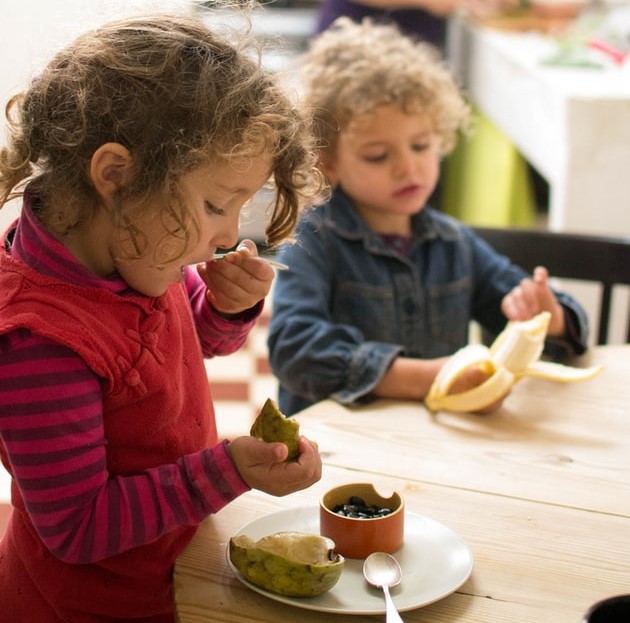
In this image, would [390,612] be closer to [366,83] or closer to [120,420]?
[120,420]

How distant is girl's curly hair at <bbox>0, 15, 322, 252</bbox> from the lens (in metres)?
0.84

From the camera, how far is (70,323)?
847 millimetres

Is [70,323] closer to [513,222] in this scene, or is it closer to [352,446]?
[352,446]

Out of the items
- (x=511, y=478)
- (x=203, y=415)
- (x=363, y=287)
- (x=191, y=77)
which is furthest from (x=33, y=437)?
(x=363, y=287)

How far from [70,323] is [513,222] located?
2433 millimetres

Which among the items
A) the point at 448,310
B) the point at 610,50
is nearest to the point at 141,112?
the point at 448,310

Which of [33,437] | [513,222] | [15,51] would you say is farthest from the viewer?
[513,222]

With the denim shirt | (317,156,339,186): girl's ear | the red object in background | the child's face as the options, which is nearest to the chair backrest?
the denim shirt

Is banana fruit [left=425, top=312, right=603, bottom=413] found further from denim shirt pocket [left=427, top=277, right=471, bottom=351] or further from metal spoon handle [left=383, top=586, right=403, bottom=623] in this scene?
metal spoon handle [left=383, top=586, right=403, bottom=623]

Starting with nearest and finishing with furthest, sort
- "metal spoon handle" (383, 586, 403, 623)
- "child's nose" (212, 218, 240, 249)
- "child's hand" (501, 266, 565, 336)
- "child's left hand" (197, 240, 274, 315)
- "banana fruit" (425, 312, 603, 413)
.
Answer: "metal spoon handle" (383, 586, 403, 623)
"child's nose" (212, 218, 240, 249)
"child's left hand" (197, 240, 274, 315)
"banana fruit" (425, 312, 603, 413)
"child's hand" (501, 266, 565, 336)

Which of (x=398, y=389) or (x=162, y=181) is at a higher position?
(x=162, y=181)

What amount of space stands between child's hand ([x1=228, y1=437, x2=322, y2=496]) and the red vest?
0.11 m

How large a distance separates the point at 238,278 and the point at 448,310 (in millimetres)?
632

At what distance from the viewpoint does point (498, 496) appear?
1.00 metres
